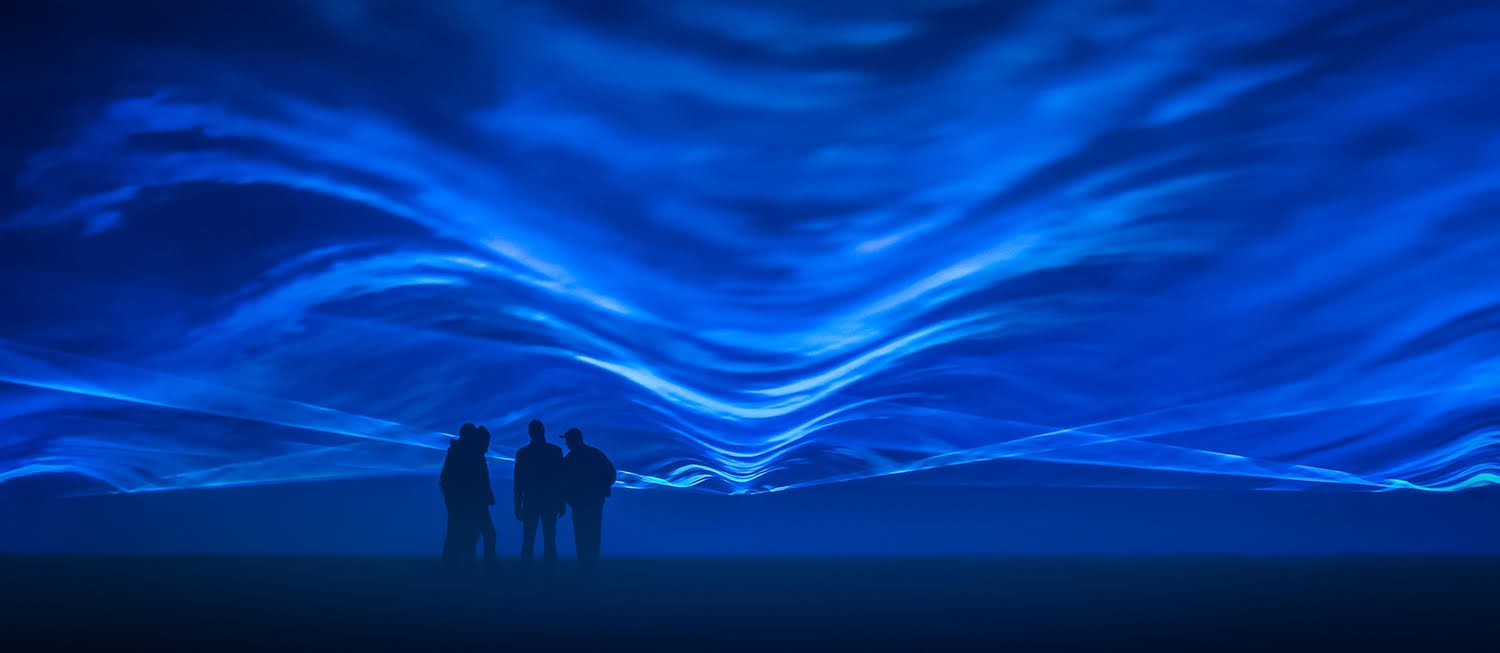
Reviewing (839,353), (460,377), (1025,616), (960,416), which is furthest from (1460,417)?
(460,377)

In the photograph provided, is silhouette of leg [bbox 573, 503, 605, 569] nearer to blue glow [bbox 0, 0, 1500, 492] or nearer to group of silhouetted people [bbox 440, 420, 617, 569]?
group of silhouetted people [bbox 440, 420, 617, 569]

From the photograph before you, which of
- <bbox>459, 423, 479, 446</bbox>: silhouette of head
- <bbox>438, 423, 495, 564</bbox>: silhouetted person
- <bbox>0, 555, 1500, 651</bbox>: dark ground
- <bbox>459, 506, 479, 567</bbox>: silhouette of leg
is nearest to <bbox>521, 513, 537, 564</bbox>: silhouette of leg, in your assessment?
<bbox>438, 423, 495, 564</bbox>: silhouetted person

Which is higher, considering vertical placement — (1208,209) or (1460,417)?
(1208,209)

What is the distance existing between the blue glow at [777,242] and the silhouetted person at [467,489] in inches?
113

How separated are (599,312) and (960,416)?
7.05 m

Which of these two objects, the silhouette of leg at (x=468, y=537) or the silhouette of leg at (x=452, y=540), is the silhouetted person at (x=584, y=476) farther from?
the silhouette of leg at (x=452, y=540)

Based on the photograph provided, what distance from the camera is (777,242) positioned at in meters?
Answer: 13.9

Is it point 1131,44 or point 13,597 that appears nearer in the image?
point 13,597

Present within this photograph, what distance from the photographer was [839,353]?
16.0 m

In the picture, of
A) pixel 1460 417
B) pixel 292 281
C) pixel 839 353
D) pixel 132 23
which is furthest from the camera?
pixel 1460 417

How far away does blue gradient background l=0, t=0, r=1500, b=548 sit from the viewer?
10.5m

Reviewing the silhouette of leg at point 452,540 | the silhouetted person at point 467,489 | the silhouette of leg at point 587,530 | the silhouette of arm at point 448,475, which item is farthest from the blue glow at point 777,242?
the silhouette of leg at point 452,540

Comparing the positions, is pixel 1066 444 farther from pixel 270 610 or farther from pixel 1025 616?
pixel 270 610

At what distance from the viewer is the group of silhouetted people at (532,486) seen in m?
11.8
